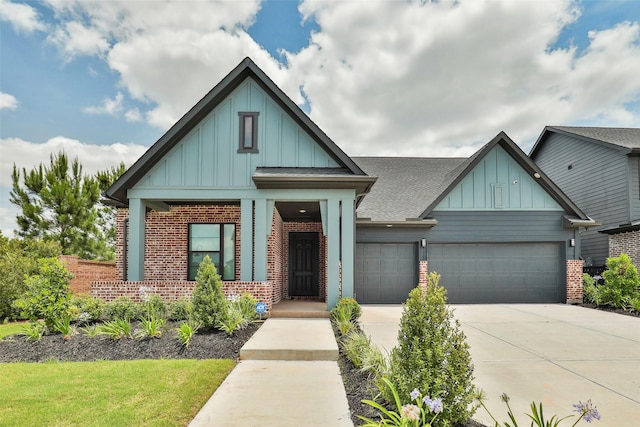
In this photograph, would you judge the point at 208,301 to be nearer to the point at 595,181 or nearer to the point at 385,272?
the point at 385,272

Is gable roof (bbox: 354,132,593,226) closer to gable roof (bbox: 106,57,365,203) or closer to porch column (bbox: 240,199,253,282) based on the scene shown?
gable roof (bbox: 106,57,365,203)

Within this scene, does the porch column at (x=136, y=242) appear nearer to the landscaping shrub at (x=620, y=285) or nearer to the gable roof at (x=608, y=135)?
the landscaping shrub at (x=620, y=285)

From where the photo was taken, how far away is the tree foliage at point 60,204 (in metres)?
17.2

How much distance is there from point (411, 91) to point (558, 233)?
867 cm

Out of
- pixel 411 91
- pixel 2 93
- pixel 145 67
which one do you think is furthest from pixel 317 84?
pixel 2 93

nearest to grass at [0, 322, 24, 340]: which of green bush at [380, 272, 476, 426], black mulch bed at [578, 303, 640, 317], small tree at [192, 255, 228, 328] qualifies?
small tree at [192, 255, 228, 328]

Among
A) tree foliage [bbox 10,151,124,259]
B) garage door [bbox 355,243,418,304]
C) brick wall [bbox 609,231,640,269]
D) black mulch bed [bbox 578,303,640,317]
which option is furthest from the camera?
tree foliage [bbox 10,151,124,259]

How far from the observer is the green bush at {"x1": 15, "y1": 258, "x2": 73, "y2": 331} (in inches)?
260

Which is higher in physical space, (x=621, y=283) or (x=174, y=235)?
(x=174, y=235)

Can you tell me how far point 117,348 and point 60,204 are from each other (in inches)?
576

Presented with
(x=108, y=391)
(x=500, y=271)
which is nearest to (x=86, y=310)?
(x=108, y=391)

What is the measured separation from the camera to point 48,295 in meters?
6.66

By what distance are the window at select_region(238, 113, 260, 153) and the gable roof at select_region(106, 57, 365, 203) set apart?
745 millimetres

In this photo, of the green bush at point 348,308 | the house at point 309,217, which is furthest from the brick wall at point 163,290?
the green bush at point 348,308
